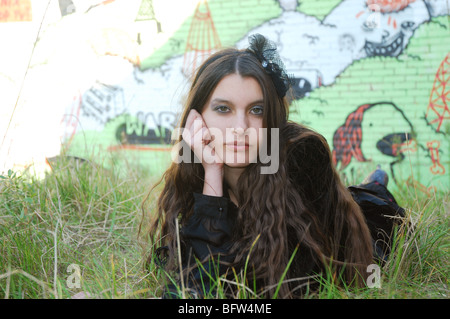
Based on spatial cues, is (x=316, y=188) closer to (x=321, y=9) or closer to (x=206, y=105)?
(x=206, y=105)

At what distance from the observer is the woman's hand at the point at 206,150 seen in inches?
79.4

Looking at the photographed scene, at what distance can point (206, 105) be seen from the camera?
2092 millimetres

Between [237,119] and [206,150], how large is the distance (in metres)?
0.23

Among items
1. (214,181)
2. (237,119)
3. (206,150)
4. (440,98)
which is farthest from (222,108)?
(440,98)

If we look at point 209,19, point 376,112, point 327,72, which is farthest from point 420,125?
point 209,19


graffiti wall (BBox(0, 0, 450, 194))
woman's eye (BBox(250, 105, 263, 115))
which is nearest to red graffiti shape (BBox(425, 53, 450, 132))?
graffiti wall (BBox(0, 0, 450, 194))

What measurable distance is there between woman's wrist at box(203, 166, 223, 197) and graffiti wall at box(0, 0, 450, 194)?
110 inches

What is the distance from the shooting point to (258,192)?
6.52ft

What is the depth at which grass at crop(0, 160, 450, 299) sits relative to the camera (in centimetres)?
184

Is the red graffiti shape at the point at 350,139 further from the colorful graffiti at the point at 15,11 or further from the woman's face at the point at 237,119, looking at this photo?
the colorful graffiti at the point at 15,11

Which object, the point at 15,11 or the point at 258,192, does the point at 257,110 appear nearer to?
the point at 258,192

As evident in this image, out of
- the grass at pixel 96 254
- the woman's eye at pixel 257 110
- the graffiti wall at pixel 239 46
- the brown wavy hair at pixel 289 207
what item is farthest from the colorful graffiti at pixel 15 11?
the woman's eye at pixel 257 110

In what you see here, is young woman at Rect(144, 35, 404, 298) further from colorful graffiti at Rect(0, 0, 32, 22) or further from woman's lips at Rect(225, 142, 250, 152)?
colorful graffiti at Rect(0, 0, 32, 22)
